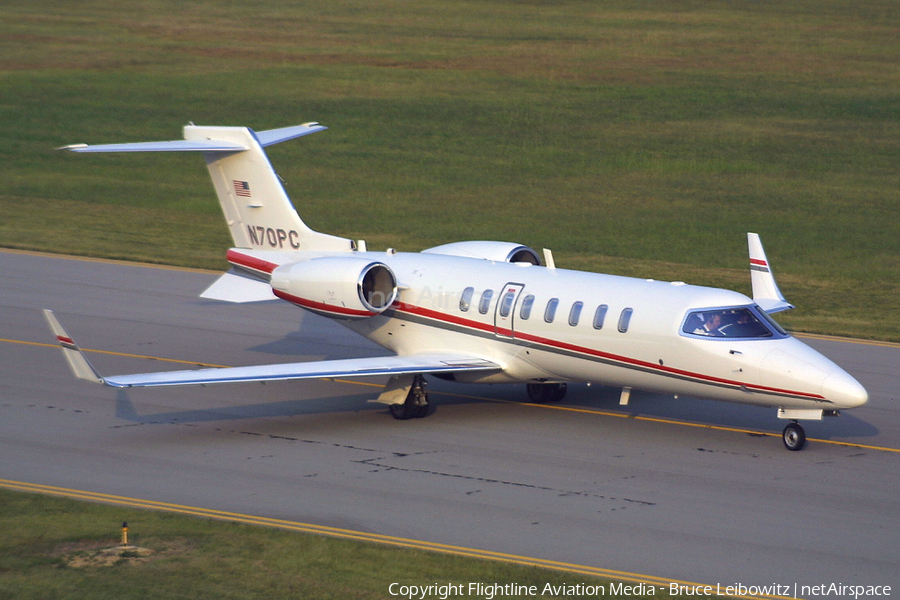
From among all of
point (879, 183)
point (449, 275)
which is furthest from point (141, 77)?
point (449, 275)

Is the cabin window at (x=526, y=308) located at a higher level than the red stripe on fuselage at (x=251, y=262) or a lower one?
lower

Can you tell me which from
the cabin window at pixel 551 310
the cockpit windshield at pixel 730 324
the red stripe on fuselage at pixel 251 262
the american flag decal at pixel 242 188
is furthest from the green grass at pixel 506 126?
the american flag decal at pixel 242 188

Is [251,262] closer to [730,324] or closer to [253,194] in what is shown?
[253,194]

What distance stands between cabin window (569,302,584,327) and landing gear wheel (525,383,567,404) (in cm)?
247

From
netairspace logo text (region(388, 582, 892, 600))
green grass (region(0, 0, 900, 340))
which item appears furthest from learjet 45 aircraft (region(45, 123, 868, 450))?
green grass (region(0, 0, 900, 340))

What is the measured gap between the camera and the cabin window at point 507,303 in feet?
72.5

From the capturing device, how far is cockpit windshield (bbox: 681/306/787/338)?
20.2m

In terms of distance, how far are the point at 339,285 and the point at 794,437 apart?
844cm

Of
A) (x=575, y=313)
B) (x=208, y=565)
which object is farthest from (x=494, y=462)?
(x=208, y=565)

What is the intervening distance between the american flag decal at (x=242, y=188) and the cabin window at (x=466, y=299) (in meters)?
5.59

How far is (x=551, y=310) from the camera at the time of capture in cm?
2161

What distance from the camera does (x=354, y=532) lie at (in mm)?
16953

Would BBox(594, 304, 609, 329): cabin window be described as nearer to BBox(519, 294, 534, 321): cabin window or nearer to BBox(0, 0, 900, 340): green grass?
BBox(519, 294, 534, 321): cabin window

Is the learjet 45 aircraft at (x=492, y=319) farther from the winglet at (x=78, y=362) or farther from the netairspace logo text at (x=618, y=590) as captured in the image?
the netairspace logo text at (x=618, y=590)
